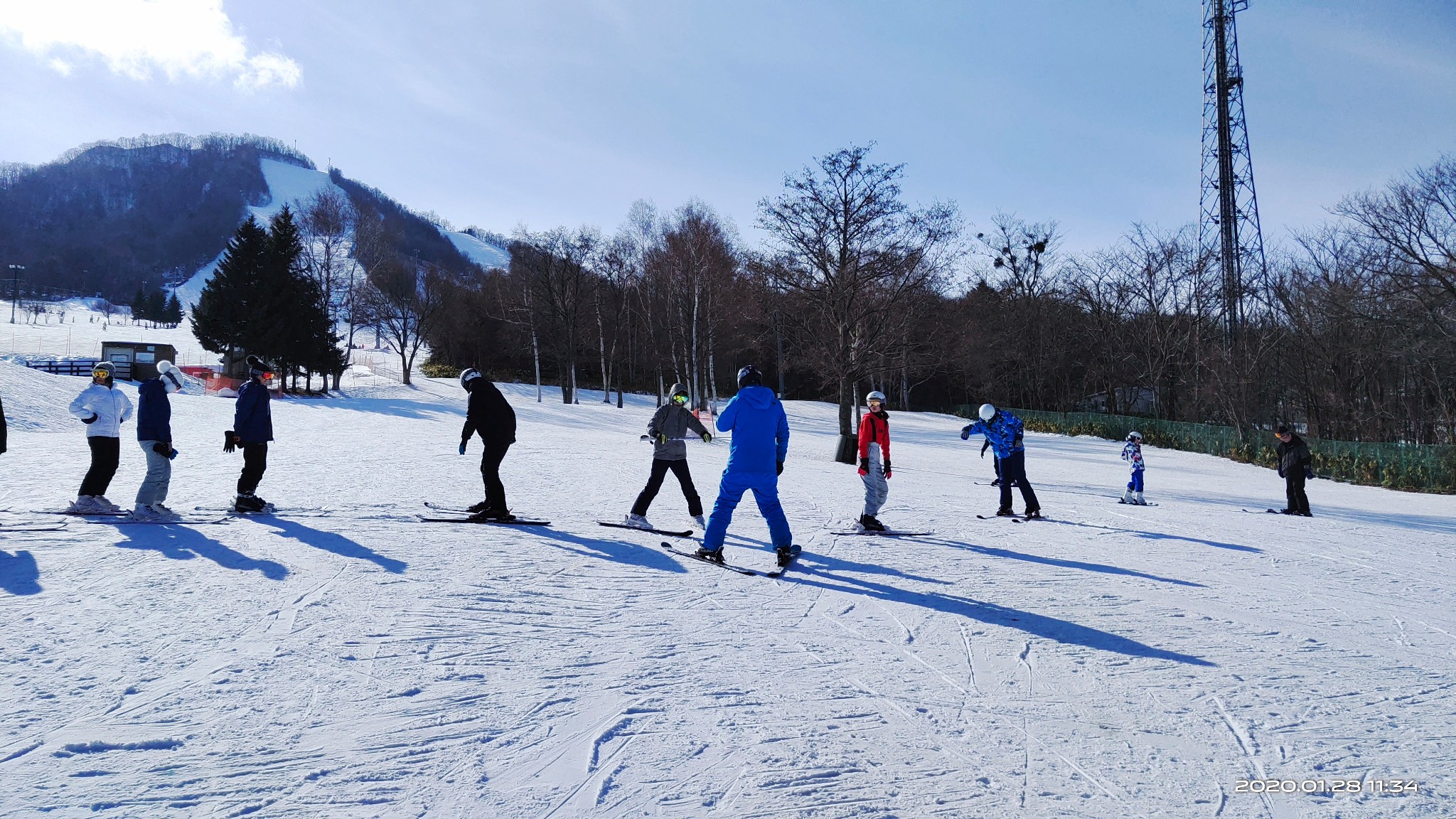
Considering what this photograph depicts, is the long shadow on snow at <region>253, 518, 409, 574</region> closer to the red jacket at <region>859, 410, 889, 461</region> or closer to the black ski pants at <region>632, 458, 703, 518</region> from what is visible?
the black ski pants at <region>632, 458, 703, 518</region>

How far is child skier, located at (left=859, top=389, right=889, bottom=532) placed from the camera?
8641 millimetres

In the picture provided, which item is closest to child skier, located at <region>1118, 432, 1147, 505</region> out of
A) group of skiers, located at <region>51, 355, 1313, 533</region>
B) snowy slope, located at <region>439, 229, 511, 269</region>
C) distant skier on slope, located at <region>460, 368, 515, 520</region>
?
group of skiers, located at <region>51, 355, 1313, 533</region>

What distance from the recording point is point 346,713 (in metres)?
3.45

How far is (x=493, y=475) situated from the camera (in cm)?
839

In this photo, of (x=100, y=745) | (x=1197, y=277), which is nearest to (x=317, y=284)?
(x=100, y=745)

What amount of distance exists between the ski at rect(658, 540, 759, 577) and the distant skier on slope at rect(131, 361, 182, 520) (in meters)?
5.27

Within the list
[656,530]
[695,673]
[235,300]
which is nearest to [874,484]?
[656,530]

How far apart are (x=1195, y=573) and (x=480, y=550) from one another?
6911 mm

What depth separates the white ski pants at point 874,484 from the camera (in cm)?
868

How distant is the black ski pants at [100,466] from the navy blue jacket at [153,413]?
41 cm

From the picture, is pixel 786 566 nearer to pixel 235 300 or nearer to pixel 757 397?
pixel 757 397

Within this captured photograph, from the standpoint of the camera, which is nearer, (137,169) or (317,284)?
(317,284)

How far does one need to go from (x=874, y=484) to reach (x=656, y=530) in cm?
266

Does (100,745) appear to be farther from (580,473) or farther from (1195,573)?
(580,473)
